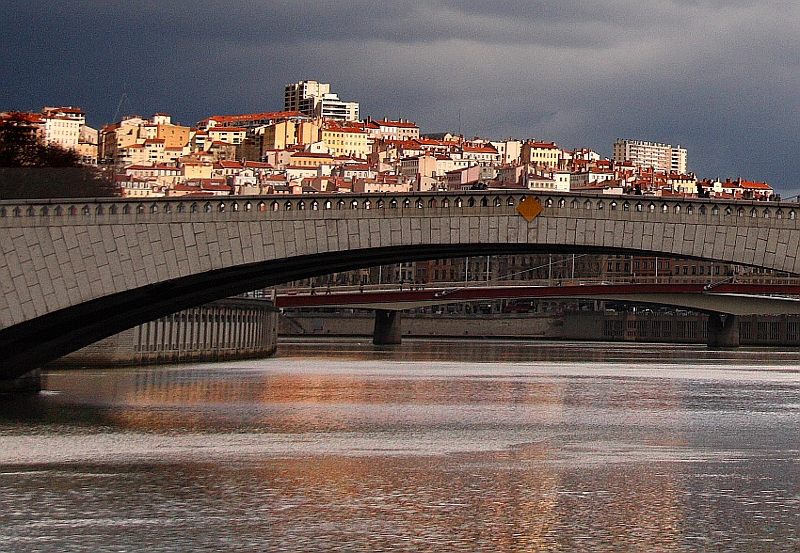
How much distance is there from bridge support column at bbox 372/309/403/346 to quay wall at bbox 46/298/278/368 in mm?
28969

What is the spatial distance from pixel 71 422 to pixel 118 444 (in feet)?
12.4

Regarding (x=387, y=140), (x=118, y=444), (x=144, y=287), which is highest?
(x=387, y=140)

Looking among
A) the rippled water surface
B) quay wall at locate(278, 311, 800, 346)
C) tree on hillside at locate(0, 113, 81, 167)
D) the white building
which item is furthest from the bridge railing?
the white building

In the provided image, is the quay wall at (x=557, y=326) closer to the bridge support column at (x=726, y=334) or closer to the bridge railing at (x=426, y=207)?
the bridge support column at (x=726, y=334)

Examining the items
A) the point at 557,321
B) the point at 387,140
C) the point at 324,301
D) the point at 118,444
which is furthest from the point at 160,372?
the point at 387,140

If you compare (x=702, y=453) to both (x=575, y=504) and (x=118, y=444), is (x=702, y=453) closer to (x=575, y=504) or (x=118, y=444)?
(x=575, y=504)

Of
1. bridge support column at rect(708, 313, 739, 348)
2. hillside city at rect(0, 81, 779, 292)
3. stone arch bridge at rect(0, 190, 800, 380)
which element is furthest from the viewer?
hillside city at rect(0, 81, 779, 292)

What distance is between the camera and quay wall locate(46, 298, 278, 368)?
48031mm

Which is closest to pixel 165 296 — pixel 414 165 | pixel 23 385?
pixel 23 385

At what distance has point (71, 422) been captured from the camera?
26.9 m

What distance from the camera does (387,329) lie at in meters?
97.2

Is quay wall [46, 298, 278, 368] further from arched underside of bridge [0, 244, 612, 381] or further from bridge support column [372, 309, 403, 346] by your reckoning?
bridge support column [372, 309, 403, 346]

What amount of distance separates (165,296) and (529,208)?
8.83 meters

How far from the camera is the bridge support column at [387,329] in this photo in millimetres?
96500
